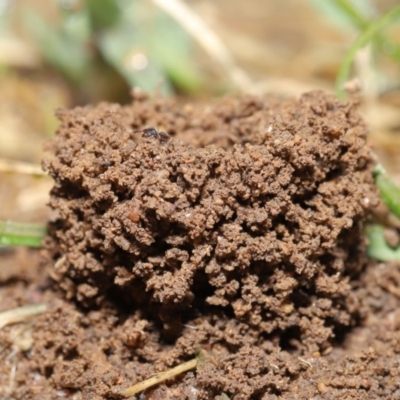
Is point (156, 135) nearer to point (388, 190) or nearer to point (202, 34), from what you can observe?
point (388, 190)

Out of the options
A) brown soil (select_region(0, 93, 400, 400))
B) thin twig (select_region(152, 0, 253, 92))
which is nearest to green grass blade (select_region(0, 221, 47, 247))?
brown soil (select_region(0, 93, 400, 400))

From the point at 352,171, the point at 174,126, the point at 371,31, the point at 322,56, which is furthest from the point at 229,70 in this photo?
the point at 352,171

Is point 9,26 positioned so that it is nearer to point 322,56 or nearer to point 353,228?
point 322,56

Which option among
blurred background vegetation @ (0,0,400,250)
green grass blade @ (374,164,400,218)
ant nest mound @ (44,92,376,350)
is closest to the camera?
ant nest mound @ (44,92,376,350)

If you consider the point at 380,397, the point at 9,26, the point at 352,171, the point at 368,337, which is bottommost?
the point at 380,397

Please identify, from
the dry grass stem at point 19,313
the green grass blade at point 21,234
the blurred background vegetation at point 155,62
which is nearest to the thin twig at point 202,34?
the blurred background vegetation at point 155,62

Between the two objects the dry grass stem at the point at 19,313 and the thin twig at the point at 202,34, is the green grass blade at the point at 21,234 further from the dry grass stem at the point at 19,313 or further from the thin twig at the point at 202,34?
the thin twig at the point at 202,34

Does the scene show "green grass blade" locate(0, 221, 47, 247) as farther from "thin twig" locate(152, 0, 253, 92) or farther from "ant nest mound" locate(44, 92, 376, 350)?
"thin twig" locate(152, 0, 253, 92)
